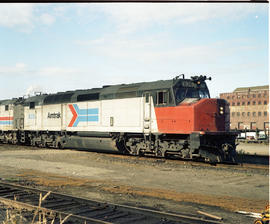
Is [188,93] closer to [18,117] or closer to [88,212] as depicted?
[88,212]

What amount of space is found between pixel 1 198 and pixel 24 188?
148cm

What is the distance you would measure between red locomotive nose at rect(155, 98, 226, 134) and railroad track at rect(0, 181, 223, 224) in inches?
339

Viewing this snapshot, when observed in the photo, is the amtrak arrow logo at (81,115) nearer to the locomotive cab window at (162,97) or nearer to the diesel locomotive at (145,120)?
the diesel locomotive at (145,120)

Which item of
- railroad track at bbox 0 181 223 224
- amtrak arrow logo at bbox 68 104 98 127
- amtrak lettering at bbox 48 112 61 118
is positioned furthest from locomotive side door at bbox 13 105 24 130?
railroad track at bbox 0 181 223 224

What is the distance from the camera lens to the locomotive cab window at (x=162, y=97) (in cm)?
1725

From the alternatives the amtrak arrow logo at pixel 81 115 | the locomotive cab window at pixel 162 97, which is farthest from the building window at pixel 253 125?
the locomotive cab window at pixel 162 97

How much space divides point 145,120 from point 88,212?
420 inches

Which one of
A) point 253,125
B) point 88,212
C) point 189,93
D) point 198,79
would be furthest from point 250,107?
point 88,212

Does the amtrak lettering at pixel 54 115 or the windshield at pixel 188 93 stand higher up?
the windshield at pixel 188 93

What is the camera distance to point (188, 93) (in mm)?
17156

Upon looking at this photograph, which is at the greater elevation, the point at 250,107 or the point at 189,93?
the point at 250,107

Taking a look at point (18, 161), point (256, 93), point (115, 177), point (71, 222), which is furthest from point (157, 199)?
point (256, 93)

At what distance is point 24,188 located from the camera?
10.3 m

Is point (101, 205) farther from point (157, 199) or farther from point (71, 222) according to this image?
point (157, 199)
